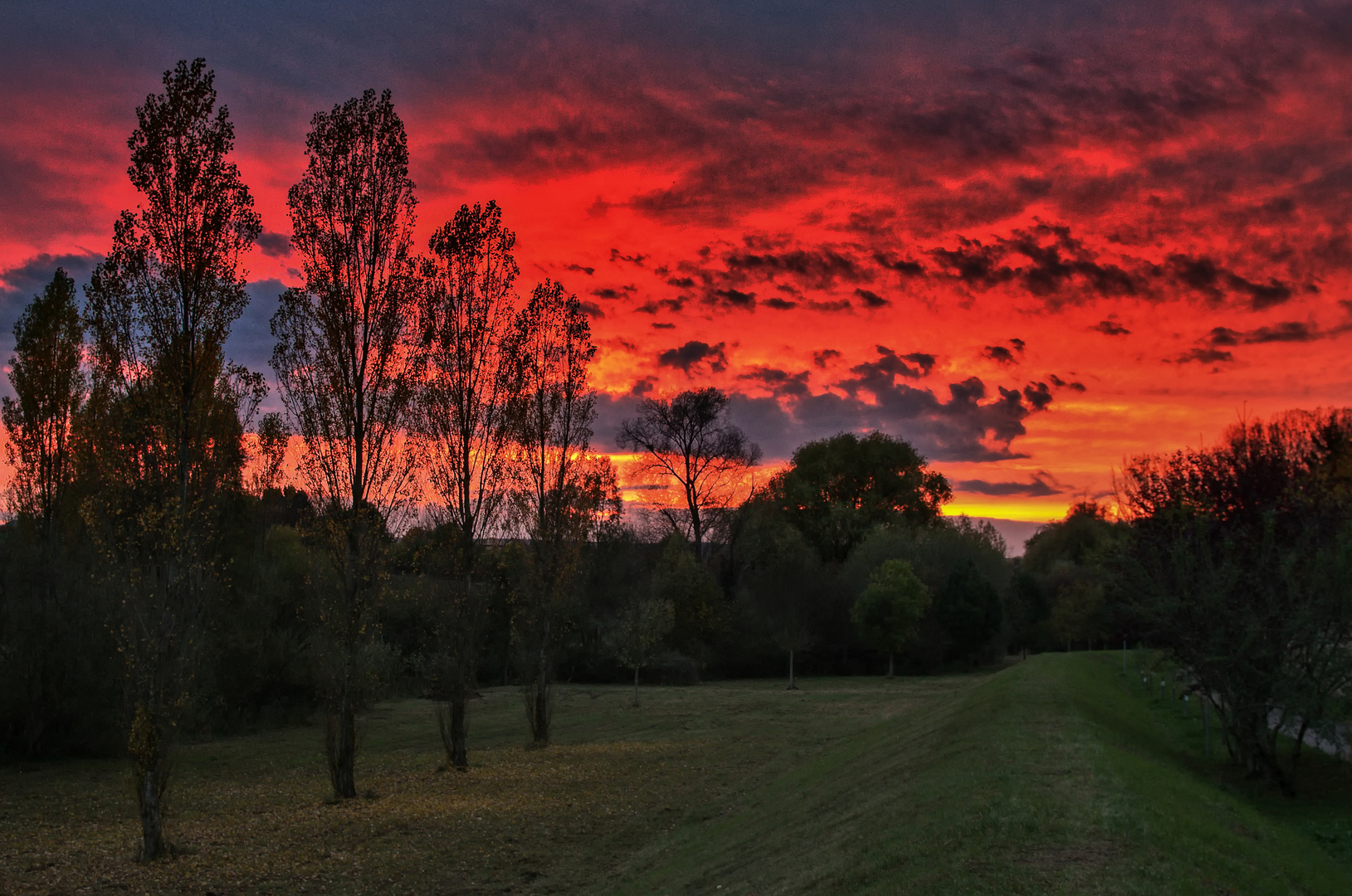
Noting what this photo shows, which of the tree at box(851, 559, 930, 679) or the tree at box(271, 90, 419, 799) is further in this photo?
the tree at box(851, 559, 930, 679)

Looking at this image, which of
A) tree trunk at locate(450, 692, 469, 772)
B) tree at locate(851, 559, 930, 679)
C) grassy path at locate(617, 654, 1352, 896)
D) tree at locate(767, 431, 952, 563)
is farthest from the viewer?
tree at locate(767, 431, 952, 563)

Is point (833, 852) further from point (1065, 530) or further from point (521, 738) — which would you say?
point (1065, 530)

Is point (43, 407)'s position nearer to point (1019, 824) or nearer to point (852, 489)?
point (1019, 824)

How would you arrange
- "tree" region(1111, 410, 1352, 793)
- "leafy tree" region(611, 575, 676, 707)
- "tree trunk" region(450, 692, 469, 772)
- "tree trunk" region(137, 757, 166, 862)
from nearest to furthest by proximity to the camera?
"tree trunk" region(137, 757, 166, 862)
"tree" region(1111, 410, 1352, 793)
"tree trunk" region(450, 692, 469, 772)
"leafy tree" region(611, 575, 676, 707)

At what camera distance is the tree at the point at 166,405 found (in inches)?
544

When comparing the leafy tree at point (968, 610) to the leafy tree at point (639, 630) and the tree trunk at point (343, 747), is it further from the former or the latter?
the tree trunk at point (343, 747)

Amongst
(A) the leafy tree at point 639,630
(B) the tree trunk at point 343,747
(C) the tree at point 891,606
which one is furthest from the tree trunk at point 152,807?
(C) the tree at point 891,606

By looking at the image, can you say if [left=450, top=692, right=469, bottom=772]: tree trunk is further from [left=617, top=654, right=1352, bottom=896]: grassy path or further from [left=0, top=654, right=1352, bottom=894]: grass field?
[left=617, top=654, right=1352, bottom=896]: grassy path

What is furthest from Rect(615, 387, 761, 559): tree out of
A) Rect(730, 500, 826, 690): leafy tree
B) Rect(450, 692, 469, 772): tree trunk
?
Rect(450, 692, 469, 772): tree trunk

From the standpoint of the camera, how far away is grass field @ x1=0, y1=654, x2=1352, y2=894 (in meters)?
9.26

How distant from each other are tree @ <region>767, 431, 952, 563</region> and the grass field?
4182 centimetres

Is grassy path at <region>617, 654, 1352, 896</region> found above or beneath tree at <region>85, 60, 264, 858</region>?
beneath

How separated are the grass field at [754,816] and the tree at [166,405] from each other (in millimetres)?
2515

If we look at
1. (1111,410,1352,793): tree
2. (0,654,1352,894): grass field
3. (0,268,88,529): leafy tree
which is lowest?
(0,654,1352,894): grass field
